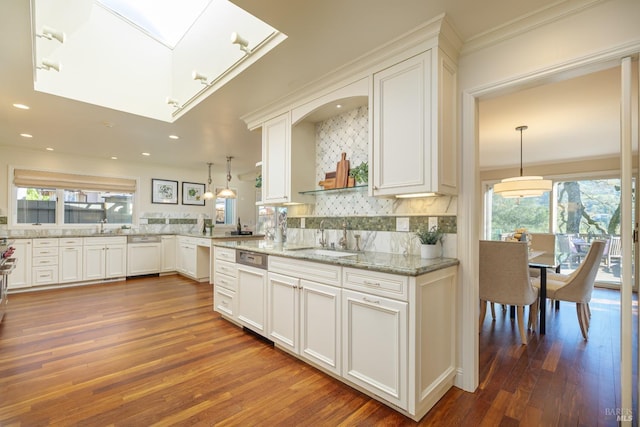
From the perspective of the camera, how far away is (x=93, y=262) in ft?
16.9

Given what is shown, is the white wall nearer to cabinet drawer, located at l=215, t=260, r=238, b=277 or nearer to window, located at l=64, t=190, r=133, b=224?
window, located at l=64, t=190, r=133, b=224

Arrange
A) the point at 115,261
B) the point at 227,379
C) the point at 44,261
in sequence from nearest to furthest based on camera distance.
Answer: the point at 227,379, the point at 44,261, the point at 115,261

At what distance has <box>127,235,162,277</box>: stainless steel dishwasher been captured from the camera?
5557 millimetres

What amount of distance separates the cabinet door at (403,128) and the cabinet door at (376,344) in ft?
2.59

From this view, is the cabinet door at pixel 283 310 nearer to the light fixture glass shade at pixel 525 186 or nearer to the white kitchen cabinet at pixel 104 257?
the light fixture glass shade at pixel 525 186

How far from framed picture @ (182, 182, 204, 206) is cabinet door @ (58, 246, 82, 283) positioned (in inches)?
86.7

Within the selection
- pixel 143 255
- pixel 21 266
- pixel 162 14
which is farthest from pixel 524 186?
pixel 21 266

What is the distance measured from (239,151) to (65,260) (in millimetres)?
3477

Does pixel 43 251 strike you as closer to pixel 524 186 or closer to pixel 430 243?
pixel 430 243

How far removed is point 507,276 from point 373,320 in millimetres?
1761

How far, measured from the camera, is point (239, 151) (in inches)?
201

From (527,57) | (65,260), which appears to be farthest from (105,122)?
(527,57)

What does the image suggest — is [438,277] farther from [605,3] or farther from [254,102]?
[254,102]

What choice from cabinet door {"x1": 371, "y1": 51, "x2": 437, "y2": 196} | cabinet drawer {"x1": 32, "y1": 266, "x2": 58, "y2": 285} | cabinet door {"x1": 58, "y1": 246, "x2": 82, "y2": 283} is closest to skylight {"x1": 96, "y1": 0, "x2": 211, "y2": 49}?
cabinet door {"x1": 371, "y1": 51, "x2": 437, "y2": 196}
